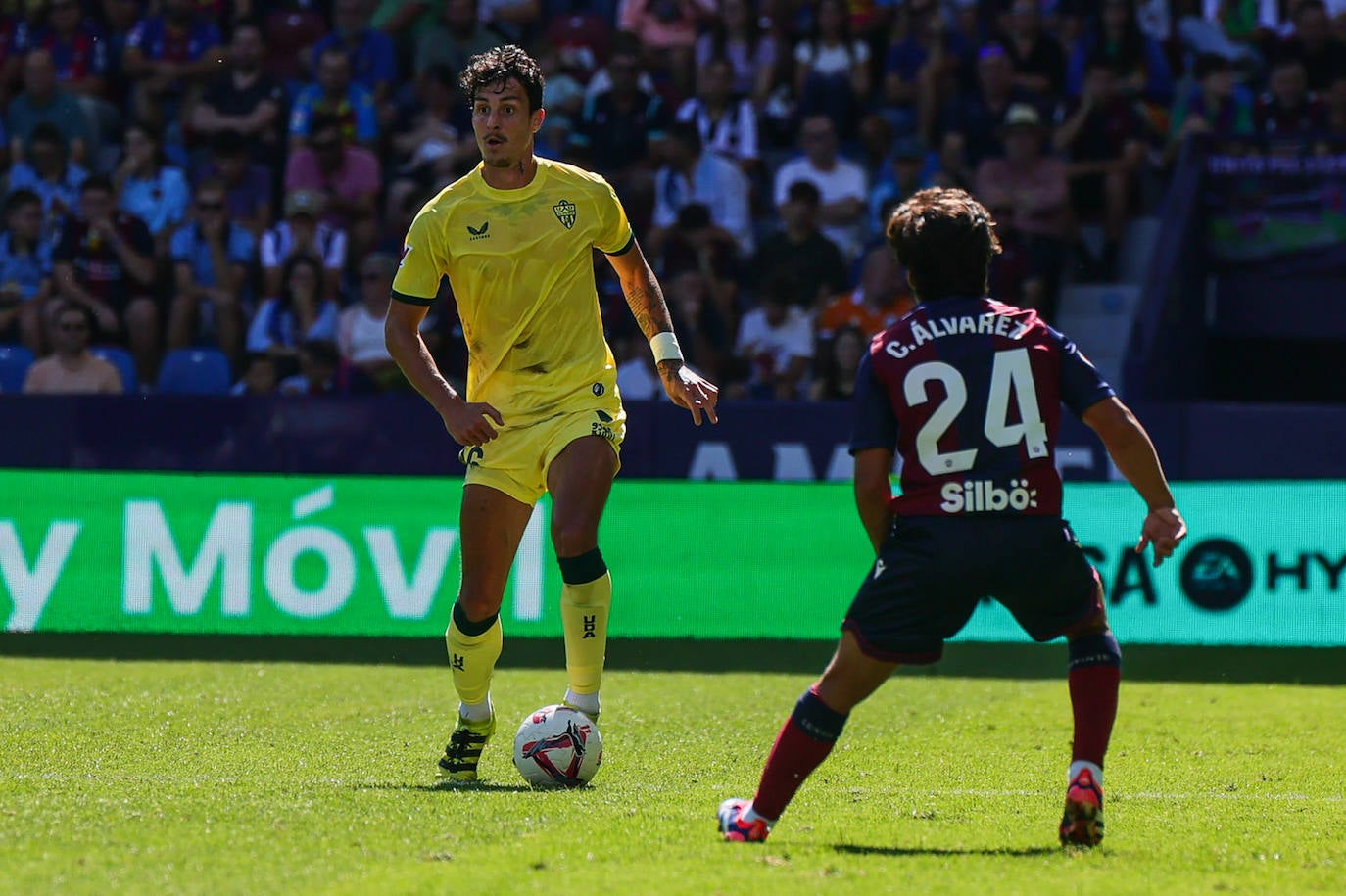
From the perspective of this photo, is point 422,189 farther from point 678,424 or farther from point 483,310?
point 483,310

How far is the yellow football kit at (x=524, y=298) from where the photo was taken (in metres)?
6.58

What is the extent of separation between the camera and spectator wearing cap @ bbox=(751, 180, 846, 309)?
14383mm

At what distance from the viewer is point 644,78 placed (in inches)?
642

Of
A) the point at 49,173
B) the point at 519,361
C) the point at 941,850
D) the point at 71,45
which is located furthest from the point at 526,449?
the point at 71,45

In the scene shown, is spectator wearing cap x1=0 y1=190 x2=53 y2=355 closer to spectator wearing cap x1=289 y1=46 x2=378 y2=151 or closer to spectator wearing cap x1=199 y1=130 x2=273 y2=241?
spectator wearing cap x1=199 y1=130 x2=273 y2=241

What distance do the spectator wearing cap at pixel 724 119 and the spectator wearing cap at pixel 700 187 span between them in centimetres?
25

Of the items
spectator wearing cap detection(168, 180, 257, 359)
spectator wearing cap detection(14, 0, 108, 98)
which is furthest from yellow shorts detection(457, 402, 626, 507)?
spectator wearing cap detection(14, 0, 108, 98)

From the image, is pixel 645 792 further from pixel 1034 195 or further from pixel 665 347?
pixel 1034 195

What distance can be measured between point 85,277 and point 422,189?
2.88 m

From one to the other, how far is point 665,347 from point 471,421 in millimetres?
864

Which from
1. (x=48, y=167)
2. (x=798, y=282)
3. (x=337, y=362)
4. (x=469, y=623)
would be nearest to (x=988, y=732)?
(x=469, y=623)

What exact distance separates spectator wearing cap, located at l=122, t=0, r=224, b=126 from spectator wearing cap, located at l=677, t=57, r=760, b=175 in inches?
183

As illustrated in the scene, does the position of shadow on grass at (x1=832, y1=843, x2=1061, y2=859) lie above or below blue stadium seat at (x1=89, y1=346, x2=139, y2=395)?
below

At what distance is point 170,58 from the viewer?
56.2ft
